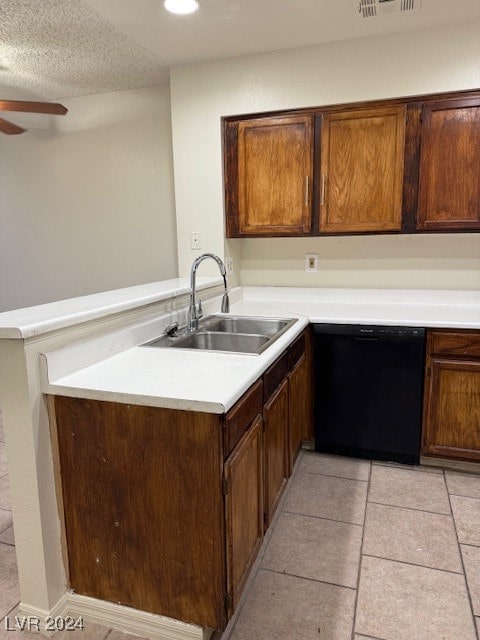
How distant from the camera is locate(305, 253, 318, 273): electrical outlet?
120 inches

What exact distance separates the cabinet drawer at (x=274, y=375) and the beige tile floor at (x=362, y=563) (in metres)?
0.67

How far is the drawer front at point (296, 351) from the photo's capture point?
2.12 meters

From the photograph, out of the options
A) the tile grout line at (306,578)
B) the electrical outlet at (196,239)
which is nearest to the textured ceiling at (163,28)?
the electrical outlet at (196,239)

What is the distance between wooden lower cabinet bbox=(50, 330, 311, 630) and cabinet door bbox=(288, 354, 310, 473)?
63 cm

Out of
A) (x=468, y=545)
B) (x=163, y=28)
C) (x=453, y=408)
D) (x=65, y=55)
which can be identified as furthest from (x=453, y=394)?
(x=65, y=55)

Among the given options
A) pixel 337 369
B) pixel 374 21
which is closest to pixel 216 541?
pixel 337 369

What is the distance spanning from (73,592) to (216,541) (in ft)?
2.06

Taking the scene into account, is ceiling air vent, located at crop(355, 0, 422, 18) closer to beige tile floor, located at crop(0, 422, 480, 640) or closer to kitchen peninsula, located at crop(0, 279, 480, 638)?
kitchen peninsula, located at crop(0, 279, 480, 638)

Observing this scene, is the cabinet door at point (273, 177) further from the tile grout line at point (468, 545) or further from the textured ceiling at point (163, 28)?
the tile grout line at point (468, 545)

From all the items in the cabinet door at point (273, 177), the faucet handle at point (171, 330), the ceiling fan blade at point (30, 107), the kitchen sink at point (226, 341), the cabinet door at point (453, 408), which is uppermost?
the ceiling fan blade at point (30, 107)

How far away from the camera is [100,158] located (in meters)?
3.60

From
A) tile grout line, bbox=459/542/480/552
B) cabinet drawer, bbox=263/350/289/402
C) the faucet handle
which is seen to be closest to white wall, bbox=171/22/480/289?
the faucet handle

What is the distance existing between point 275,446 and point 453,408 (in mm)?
1100

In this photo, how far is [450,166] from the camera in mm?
2465
